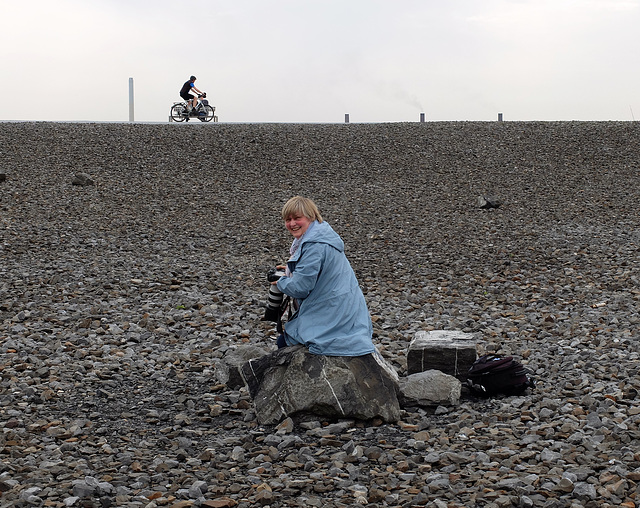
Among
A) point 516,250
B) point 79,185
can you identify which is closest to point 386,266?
point 516,250

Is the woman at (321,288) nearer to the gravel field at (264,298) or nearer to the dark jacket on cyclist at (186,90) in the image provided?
the gravel field at (264,298)

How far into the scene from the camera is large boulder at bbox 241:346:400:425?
19.8 feet

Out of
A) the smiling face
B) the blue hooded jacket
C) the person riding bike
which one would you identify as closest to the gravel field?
the blue hooded jacket

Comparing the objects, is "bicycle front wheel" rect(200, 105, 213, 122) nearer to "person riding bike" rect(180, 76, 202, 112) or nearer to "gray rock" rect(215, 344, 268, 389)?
"person riding bike" rect(180, 76, 202, 112)

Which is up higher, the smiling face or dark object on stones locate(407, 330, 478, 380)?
the smiling face

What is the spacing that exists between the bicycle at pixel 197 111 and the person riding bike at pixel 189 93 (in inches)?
5.8

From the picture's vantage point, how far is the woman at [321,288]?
5.93 metres

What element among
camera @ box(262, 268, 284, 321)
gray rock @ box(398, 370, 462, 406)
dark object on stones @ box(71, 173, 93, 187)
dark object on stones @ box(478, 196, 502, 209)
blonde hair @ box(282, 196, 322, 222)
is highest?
dark object on stones @ box(71, 173, 93, 187)

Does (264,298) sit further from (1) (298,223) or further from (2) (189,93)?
(2) (189,93)

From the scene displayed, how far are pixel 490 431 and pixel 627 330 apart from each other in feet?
13.3

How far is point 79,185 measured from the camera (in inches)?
762

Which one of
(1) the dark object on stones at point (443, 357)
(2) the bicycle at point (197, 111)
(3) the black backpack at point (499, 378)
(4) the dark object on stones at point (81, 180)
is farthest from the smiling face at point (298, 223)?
(2) the bicycle at point (197, 111)

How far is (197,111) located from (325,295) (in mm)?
24575

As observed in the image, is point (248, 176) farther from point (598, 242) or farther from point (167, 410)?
point (167, 410)
